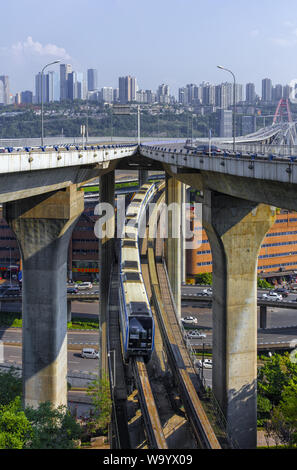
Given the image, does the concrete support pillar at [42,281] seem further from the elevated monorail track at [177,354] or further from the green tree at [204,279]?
the green tree at [204,279]

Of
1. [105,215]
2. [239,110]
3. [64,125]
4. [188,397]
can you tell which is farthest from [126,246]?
[239,110]

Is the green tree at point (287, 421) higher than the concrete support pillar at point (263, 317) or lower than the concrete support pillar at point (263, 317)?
higher

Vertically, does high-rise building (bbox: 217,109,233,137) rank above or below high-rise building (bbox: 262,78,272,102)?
below

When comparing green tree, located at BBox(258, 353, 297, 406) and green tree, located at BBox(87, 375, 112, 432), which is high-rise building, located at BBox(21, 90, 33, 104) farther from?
green tree, located at BBox(87, 375, 112, 432)

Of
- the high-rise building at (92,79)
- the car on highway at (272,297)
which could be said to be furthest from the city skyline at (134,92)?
the car on highway at (272,297)

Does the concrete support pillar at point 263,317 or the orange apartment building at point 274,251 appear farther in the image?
the orange apartment building at point 274,251

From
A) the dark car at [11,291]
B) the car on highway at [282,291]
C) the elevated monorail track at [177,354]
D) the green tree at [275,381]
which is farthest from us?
the car on highway at [282,291]

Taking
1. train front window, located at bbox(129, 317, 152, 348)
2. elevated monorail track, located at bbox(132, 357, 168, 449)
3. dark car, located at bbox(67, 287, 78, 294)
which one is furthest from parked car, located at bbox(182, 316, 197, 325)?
train front window, located at bbox(129, 317, 152, 348)
